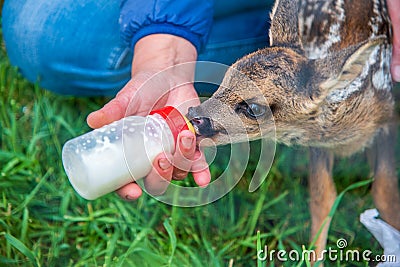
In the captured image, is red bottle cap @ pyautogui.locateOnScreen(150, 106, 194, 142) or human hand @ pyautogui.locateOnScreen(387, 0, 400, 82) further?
human hand @ pyautogui.locateOnScreen(387, 0, 400, 82)

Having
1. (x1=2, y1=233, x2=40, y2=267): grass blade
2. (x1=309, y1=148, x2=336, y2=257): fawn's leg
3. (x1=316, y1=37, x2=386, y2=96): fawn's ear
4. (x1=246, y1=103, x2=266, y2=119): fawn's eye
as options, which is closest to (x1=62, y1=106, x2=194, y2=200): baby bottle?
(x1=246, y1=103, x2=266, y2=119): fawn's eye

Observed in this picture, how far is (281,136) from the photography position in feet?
5.00

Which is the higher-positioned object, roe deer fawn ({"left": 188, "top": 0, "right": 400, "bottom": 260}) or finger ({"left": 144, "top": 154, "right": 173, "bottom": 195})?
roe deer fawn ({"left": 188, "top": 0, "right": 400, "bottom": 260})

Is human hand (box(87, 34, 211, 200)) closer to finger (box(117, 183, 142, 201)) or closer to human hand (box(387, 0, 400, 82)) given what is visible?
finger (box(117, 183, 142, 201))

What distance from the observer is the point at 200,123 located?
51.3 inches

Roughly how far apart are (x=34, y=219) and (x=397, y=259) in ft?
3.29

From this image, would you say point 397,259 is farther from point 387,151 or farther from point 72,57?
point 72,57

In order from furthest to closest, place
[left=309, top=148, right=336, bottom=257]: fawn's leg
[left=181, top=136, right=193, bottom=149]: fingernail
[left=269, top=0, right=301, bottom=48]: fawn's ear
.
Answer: [left=309, top=148, right=336, bottom=257]: fawn's leg, [left=269, top=0, right=301, bottom=48]: fawn's ear, [left=181, top=136, right=193, bottom=149]: fingernail

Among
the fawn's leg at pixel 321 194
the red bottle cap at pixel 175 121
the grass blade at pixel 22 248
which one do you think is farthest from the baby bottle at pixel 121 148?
the fawn's leg at pixel 321 194

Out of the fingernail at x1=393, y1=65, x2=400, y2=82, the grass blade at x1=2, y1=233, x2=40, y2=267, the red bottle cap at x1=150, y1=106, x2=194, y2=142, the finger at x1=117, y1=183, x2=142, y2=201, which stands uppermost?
the fingernail at x1=393, y1=65, x2=400, y2=82

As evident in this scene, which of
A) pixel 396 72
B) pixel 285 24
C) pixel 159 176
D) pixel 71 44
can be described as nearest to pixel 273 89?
pixel 285 24

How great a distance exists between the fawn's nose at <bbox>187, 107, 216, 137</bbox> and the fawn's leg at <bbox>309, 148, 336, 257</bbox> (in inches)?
20.0

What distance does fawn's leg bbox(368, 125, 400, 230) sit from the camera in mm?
1759

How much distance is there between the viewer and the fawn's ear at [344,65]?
1338 mm
